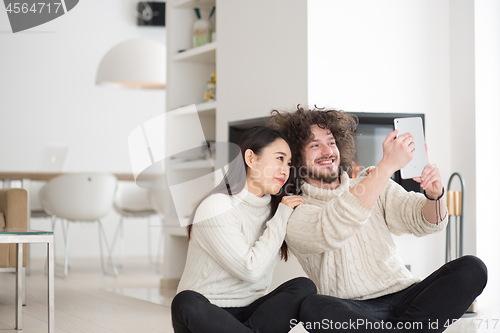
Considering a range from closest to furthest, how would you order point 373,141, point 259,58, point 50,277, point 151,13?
point 50,277 → point 373,141 → point 259,58 → point 151,13

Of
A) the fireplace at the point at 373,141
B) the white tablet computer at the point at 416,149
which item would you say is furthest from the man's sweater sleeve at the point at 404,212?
the fireplace at the point at 373,141

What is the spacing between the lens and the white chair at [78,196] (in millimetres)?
4230

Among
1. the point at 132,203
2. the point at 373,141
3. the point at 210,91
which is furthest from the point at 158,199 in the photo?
the point at 373,141

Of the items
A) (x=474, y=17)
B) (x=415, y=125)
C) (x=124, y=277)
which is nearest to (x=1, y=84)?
(x=124, y=277)

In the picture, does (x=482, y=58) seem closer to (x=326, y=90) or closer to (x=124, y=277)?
(x=326, y=90)

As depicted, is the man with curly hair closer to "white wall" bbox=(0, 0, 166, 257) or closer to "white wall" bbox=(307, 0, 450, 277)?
"white wall" bbox=(307, 0, 450, 277)

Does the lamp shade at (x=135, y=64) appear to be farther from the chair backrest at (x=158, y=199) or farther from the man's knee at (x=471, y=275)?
the man's knee at (x=471, y=275)

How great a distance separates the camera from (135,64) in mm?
4531

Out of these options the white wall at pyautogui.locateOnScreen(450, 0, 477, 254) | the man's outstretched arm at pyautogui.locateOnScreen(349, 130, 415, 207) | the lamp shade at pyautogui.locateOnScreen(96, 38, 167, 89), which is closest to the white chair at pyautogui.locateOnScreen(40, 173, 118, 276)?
the lamp shade at pyautogui.locateOnScreen(96, 38, 167, 89)

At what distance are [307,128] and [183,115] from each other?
A: 2158 millimetres

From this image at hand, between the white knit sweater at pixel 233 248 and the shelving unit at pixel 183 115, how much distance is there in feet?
6.89

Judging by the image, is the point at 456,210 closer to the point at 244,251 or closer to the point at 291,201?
the point at 291,201

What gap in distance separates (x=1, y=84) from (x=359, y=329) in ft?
17.6

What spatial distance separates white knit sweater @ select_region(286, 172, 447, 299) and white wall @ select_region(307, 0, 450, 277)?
1.11 metres
